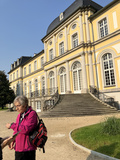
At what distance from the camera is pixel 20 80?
120 ft

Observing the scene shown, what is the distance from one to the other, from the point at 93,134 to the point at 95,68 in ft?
39.7

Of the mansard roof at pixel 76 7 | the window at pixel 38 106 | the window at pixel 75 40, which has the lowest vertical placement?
the window at pixel 38 106

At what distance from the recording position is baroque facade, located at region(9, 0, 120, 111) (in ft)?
48.0

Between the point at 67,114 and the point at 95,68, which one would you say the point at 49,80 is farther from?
the point at 67,114

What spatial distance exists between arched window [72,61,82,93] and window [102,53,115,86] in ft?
11.5

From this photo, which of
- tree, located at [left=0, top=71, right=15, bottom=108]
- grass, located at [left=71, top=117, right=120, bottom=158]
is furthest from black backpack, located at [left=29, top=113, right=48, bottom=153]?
tree, located at [left=0, top=71, right=15, bottom=108]

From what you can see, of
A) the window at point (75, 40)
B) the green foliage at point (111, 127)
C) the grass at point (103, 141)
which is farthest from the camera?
the window at point (75, 40)

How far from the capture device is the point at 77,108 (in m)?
11.6

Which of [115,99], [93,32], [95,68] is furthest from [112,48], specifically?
[115,99]

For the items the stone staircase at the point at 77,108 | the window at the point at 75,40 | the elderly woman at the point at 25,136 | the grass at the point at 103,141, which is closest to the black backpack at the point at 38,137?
the elderly woman at the point at 25,136

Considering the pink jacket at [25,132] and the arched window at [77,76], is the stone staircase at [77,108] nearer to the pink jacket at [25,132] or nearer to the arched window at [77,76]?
the arched window at [77,76]

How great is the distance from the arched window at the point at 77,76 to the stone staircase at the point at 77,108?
3.65 m

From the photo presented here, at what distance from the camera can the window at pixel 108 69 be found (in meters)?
14.6

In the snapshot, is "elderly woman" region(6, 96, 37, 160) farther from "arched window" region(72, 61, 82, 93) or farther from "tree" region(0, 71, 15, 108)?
"tree" region(0, 71, 15, 108)
